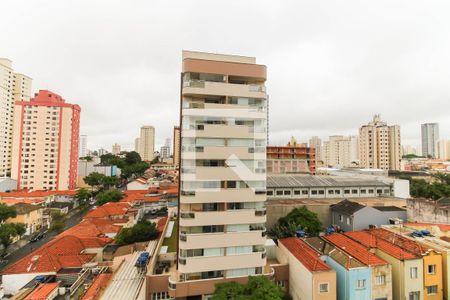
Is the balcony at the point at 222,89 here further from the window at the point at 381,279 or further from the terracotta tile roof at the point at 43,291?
the terracotta tile roof at the point at 43,291

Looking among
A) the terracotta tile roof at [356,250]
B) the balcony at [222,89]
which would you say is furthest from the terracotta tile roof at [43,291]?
the terracotta tile roof at [356,250]

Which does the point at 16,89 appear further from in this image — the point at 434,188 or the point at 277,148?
the point at 434,188

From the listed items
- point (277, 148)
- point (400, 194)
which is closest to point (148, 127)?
point (277, 148)

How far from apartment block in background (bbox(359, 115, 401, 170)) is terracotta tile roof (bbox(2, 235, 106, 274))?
87.9 m

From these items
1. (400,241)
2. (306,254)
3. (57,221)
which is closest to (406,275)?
(400,241)

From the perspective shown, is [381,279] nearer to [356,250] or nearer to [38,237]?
[356,250]

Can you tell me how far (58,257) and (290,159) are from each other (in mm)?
59137

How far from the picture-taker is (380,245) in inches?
789

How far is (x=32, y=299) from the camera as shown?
1684 cm

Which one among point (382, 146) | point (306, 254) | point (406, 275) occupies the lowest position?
point (406, 275)

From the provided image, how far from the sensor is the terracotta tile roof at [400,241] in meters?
18.3

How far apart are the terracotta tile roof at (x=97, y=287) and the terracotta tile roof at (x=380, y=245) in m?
21.1

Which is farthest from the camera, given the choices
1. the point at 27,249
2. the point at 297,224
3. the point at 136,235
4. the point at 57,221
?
the point at 57,221

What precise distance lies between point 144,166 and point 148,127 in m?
60.5
